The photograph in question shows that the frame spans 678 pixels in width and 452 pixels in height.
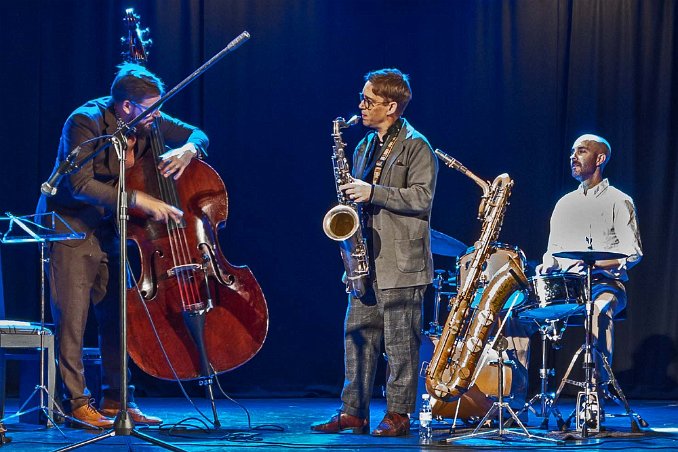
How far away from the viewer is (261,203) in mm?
7199

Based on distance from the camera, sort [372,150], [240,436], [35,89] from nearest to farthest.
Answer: [240,436] < [372,150] < [35,89]

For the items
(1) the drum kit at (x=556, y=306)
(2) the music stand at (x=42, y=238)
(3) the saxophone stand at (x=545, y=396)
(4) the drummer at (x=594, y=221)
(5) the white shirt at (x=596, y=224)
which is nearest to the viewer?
(2) the music stand at (x=42, y=238)

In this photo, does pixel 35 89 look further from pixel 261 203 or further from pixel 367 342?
pixel 367 342

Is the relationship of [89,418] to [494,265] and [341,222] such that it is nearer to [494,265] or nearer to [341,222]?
[341,222]

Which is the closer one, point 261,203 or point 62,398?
point 62,398

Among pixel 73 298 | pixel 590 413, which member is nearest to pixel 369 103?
pixel 73 298

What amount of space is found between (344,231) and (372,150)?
22.1 inches

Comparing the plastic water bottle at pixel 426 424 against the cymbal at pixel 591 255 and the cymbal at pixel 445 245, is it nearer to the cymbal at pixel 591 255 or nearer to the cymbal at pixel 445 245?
the cymbal at pixel 445 245

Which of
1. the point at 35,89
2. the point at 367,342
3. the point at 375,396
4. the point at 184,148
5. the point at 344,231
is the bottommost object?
the point at 375,396

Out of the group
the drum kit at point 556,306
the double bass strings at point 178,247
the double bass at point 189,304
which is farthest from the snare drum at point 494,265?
the double bass strings at point 178,247

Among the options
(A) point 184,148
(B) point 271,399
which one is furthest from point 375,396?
(A) point 184,148

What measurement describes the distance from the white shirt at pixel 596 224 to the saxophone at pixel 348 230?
172cm

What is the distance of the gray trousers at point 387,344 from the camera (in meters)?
4.77

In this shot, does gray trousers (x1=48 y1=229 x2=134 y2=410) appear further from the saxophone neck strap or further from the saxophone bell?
the saxophone neck strap
